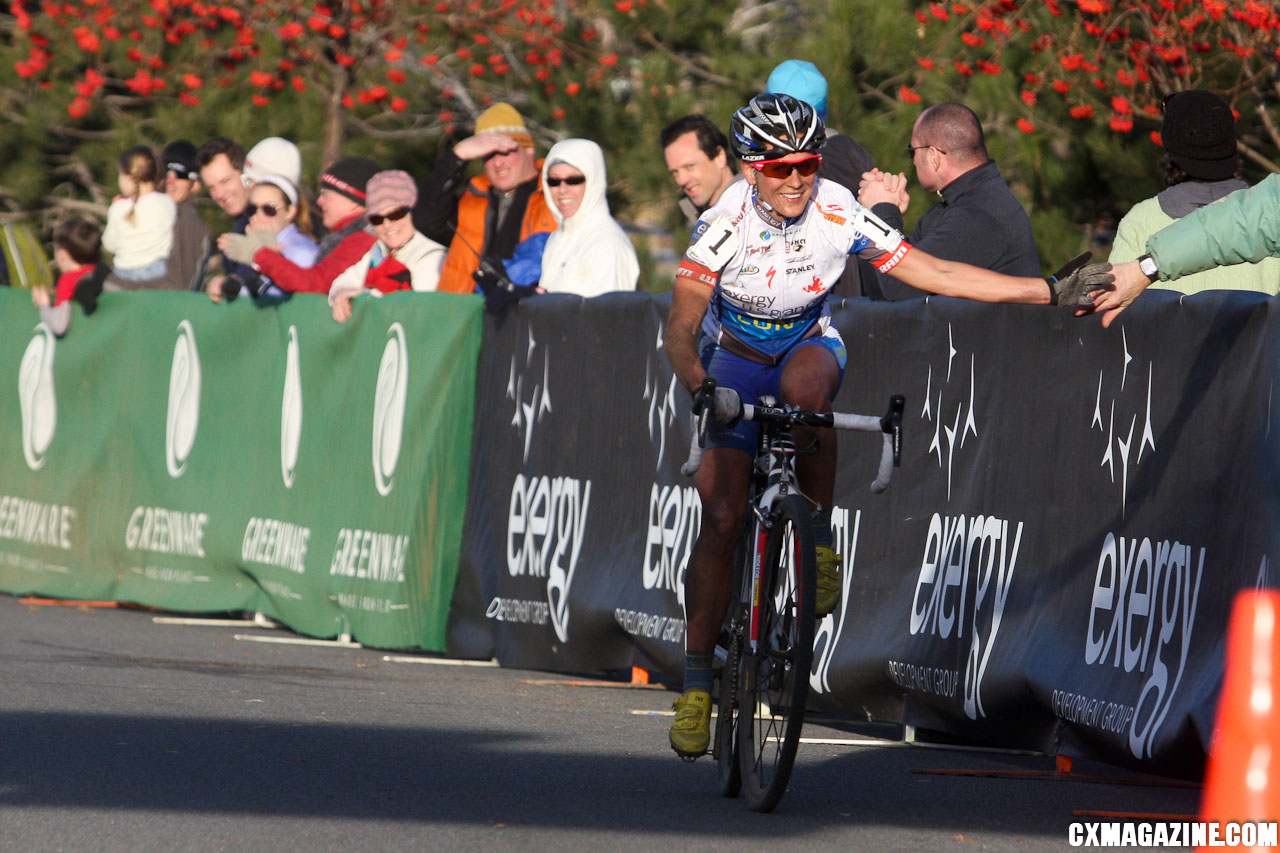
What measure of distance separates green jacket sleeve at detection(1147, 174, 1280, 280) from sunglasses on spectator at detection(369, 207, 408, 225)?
648 centimetres

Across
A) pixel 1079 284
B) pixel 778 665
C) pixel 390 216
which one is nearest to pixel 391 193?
pixel 390 216

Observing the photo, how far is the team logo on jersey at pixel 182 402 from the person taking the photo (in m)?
13.5

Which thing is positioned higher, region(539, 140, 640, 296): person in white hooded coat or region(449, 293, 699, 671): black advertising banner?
region(539, 140, 640, 296): person in white hooded coat

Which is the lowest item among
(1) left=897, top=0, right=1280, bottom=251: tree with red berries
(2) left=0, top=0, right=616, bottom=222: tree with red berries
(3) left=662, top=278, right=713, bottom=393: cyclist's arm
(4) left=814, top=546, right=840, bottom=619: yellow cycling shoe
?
(4) left=814, top=546, right=840, bottom=619: yellow cycling shoe

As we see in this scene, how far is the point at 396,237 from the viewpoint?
12.2 meters

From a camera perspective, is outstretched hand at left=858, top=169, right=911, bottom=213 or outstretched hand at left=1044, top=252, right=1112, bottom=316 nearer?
outstretched hand at left=1044, top=252, right=1112, bottom=316

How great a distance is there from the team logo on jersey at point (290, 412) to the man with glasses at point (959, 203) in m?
4.57

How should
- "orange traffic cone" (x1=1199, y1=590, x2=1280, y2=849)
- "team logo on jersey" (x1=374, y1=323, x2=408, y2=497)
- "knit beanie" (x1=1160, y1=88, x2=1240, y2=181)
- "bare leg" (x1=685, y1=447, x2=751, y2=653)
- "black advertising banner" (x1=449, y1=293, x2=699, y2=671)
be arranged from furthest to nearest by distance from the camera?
"team logo on jersey" (x1=374, y1=323, x2=408, y2=497) → "black advertising banner" (x1=449, y1=293, x2=699, y2=671) → "knit beanie" (x1=1160, y1=88, x2=1240, y2=181) → "bare leg" (x1=685, y1=447, x2=751, y2=653) → "orange traffic cone" (x1=1199, y1=590, x2=1280, y2=849)

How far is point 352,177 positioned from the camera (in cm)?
1310

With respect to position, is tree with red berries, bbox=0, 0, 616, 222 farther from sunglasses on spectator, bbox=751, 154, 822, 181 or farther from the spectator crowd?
sunglasses on spectator, bbox=751, 154, 822, 181

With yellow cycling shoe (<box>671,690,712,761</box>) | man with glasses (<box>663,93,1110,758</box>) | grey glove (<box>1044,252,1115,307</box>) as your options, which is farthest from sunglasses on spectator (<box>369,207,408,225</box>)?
A: grey glove (<box>1044,252,1115,307</box>)

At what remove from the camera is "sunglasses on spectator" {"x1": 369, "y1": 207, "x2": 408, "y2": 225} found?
12.0 meters

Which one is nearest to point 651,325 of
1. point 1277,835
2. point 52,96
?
point 1277,835

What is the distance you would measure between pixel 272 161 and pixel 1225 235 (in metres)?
8.75
